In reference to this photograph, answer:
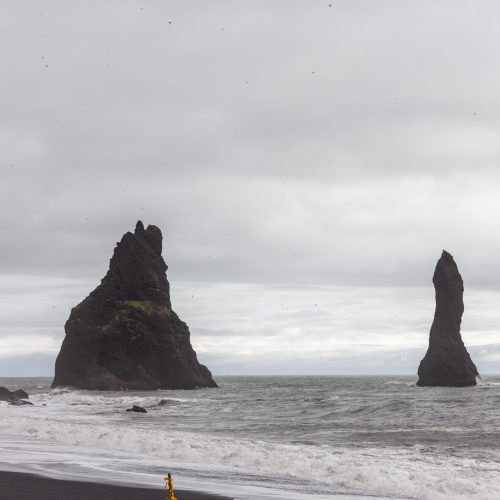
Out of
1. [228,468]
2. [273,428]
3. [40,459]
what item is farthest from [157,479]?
[273,428]

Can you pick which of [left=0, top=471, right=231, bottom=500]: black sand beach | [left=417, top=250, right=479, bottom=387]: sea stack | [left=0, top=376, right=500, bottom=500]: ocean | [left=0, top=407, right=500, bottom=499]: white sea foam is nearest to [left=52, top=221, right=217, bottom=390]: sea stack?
[left=417, top=250, right=479, bottom=387]: sea stack

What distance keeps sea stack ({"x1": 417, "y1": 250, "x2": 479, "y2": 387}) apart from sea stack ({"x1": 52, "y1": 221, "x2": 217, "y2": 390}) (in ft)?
126

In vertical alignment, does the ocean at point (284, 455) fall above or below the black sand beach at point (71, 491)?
below

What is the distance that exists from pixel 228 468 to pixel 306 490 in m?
4.86

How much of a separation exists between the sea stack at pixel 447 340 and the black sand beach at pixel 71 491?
113372mm

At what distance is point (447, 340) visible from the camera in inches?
5207

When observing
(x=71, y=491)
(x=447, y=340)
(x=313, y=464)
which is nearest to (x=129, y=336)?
(x=447, y=340)

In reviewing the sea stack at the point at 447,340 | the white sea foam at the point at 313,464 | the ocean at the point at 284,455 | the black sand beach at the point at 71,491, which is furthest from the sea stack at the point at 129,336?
the black sand beach at the point at 71,491

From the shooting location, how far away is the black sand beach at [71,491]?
16.9m

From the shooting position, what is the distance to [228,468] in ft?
78.5

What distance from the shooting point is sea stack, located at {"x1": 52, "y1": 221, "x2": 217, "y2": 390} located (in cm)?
12525

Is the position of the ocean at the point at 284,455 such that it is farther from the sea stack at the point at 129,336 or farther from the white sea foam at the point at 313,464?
the sea stack at the point at 129,336

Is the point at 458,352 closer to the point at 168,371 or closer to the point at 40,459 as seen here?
the point at 168,371

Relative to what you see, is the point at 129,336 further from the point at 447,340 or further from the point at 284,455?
the point at 284,455
